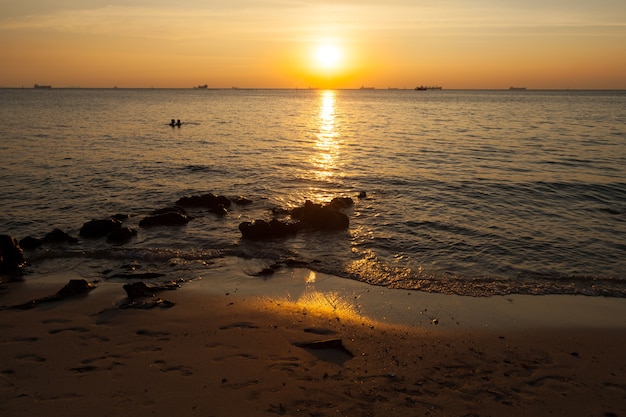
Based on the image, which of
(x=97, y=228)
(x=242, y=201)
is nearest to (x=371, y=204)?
(x=242, y=201)

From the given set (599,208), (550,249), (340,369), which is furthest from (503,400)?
(599,208)

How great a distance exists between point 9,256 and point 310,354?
34.5ft

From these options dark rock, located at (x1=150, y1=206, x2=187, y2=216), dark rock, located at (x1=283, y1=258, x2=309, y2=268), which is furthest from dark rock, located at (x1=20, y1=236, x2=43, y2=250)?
dark rock, located at (x1=283, y1=258, x2=309, y2=268)

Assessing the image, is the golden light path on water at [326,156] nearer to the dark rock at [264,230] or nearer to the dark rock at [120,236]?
the dark rock at [264,230]

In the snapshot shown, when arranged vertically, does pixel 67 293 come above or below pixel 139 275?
above

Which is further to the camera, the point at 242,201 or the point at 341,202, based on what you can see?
the point at 242,201

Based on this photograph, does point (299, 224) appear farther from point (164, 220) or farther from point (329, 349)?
point (329, 349)

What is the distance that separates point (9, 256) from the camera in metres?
13.5

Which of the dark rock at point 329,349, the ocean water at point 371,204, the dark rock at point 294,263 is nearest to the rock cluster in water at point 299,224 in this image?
the ocean water at point 371,204

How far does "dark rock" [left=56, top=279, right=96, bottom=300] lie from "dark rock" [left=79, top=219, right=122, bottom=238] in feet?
18.5

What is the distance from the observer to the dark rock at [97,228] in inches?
664

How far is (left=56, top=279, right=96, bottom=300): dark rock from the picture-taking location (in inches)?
442

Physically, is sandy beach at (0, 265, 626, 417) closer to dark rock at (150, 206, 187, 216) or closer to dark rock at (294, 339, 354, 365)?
dark rock at (294, 339, 354, 365)

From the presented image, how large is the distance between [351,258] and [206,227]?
22.2ft
